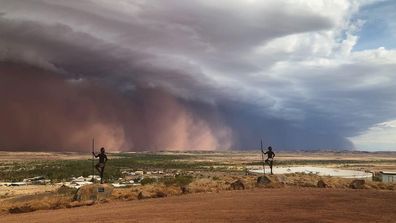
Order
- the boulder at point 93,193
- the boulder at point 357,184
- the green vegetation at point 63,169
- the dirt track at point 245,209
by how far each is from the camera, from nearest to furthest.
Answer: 1. the dirt track at point 245,209
2. the boulder at point 93,193
3. the boulder at point 357,184
4. the green vegetation at point 63,169

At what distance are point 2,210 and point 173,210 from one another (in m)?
10.6

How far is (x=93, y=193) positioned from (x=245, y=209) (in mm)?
10716

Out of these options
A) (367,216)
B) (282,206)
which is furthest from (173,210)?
(367,216)

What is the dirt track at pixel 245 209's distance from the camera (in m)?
19.5

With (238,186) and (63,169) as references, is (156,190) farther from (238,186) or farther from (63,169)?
(63,169)

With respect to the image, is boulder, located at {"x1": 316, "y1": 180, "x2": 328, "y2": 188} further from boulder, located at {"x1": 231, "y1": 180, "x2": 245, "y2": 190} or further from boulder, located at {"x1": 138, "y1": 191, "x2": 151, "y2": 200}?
boulder, located at {"x1": 138, "y1": 191, "x2": 151, "y2": 200}

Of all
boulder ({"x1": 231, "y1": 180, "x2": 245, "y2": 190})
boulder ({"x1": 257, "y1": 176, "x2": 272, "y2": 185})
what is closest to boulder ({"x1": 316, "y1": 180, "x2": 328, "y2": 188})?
boulder ({"x1": 257, "y1": 176, "x2": 272, "y2": 185})

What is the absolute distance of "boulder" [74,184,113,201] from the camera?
26.9 metres

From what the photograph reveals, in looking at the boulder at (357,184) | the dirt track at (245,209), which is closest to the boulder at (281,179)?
the dirt track at (245,209)

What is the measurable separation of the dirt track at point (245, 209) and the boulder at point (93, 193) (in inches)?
70.1

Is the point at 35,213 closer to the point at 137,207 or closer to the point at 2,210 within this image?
the point at 2,210

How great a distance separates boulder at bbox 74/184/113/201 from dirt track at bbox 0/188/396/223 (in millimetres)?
1781

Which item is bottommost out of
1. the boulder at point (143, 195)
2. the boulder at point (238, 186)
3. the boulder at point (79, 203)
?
the boulder at point (79, 203)

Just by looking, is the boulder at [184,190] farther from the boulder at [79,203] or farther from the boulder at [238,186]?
the boulder at [79,203]
